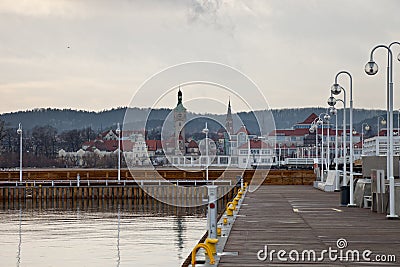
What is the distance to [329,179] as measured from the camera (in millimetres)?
52469

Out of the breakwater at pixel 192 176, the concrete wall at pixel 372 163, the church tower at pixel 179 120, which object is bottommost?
the breakwater at pixel 192 176

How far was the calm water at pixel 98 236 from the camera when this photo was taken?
26.2 meters

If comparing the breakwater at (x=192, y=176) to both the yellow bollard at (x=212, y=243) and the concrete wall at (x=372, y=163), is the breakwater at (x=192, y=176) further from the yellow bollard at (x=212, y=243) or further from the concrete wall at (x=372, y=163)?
the yellow bollard at (x=212, y=243)

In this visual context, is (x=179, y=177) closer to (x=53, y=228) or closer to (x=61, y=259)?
(x=53, y=228)

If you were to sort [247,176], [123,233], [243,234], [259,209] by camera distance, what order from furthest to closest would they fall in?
[247,176], [123,233], [259,209], [243,234]

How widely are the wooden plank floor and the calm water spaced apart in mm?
3387

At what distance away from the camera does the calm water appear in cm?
2617

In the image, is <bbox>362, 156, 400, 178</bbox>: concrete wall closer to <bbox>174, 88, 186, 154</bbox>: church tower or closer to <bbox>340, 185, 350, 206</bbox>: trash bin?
<bbox>340, 185, 350, 206</bbox>: trash bin

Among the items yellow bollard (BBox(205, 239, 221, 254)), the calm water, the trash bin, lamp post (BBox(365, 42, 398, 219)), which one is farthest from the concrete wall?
yellow bollard (BBox(205, 239, 221, 254))

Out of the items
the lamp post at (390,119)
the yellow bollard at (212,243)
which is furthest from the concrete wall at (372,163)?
the yellow bollard at (212,243)

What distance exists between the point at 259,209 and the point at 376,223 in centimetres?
862

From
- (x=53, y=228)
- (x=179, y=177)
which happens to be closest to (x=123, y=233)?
(x=53, y=228)

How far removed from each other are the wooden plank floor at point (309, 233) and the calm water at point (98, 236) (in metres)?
3.39

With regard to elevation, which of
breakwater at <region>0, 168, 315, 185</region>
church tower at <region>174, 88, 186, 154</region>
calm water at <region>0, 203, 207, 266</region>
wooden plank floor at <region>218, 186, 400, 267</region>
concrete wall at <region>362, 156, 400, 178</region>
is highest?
church tower at <region>174, 88, 186, 154</region>
